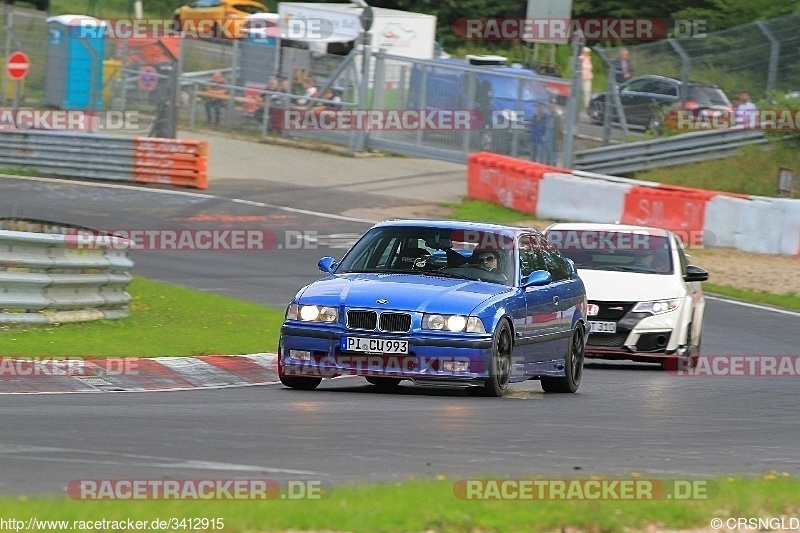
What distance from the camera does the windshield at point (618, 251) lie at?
16.4 meters

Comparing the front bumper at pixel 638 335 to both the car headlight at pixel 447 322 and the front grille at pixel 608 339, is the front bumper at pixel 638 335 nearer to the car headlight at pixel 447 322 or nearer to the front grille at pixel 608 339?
the front grille at pixel 608 339

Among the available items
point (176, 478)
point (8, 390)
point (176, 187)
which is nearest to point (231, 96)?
point (176, 187)

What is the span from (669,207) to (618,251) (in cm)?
1013

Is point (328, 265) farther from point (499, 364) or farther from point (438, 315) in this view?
point (499, 364)

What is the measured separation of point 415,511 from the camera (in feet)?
20.6

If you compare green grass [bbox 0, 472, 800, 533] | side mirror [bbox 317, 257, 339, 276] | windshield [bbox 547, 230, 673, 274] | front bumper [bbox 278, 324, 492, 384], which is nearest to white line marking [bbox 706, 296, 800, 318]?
windshield [bbox 547, 230, 673, 274]

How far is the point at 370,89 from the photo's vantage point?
122 ft

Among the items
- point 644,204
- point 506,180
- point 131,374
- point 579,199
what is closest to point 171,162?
point 506,180

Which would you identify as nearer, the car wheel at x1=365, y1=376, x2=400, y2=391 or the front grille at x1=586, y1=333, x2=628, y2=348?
the car wheel at x1=365, y1=376, x2=400, y2=391

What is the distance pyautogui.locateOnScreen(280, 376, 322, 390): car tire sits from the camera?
1188cm

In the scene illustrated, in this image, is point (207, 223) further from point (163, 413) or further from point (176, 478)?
point (176, 478)

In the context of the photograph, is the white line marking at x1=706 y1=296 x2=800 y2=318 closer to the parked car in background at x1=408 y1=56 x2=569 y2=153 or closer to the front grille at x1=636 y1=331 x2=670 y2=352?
the front grille at x1=636 y1=331 x2=670 y2=352

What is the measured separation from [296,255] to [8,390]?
1329 centimetres

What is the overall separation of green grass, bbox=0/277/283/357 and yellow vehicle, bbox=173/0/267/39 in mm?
30904
